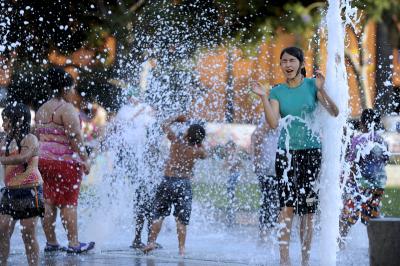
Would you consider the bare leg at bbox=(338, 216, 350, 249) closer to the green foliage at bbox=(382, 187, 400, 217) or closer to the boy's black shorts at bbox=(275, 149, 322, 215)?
the boy's black shorts at bbox=(275, 149, 322, 215)

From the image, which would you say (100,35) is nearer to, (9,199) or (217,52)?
(217,52)

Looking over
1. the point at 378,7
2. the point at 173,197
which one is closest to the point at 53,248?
the point at 173,197

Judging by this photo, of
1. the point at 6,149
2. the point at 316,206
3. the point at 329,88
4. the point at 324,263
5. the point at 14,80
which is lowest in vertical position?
the point at 324,263

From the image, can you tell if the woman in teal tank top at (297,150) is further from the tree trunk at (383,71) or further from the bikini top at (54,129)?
the tree trunk at (383,71)

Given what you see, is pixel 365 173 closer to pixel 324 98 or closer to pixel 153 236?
pixel 153 236

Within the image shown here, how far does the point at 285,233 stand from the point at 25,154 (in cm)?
195

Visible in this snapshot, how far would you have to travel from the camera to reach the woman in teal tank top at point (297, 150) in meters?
6.85

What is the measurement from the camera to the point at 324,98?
22.6 ft

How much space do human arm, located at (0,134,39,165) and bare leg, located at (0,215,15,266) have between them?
400 mm

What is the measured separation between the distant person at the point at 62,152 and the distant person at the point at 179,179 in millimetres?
823

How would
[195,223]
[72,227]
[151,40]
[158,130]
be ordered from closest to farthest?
[72,227] < [158,130] < [195,223] < [151,40]

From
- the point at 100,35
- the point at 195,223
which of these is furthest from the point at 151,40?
the point at 195,223

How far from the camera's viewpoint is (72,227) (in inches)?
321

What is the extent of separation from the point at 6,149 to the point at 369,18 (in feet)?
49.0
